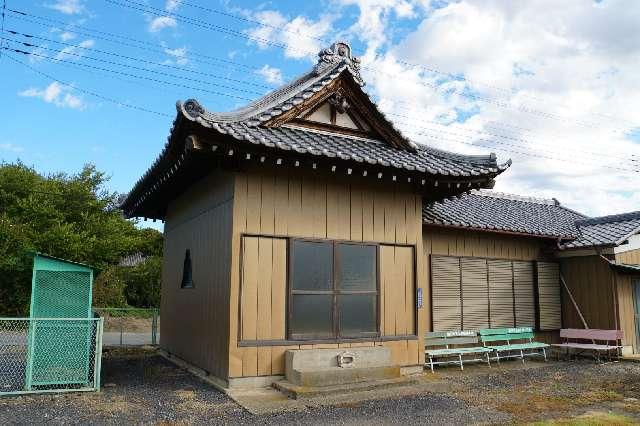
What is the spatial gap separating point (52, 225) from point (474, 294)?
19.8 metres

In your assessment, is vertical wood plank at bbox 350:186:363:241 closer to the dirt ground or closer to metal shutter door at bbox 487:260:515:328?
the dirt ground

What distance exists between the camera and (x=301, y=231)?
852 cm

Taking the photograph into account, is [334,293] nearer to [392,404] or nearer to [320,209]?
[320,209]

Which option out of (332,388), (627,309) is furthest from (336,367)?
(627,309)

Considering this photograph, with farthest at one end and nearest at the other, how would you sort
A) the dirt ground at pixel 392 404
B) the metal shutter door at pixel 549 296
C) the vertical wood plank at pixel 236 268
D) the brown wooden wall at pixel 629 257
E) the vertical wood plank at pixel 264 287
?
the metal shutter door at pixel 549 296 < the brown wooden wall at pixel 629 257 < the vertical wood plank at pixel 264 287 < the vertical wood plank at pixel 236 268 < the dirt ground at pixel 392 404

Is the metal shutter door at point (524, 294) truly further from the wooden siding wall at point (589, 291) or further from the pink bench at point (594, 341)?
the wooden siding wall at point (589, 291)

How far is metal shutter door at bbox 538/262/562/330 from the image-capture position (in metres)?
12.6

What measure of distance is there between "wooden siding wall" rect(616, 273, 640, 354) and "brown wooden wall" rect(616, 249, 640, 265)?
33cm

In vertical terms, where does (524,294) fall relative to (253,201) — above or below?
below

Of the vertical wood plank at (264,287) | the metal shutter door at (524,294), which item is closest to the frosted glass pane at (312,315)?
the vertical wood plank at (264,287)

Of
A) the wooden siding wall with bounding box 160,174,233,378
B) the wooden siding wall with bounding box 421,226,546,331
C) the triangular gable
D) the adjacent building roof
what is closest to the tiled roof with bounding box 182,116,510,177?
the adjacent building roof

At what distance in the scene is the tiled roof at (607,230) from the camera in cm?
1198

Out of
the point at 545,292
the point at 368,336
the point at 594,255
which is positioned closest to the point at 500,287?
the point at 545,292

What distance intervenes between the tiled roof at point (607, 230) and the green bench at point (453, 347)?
3497 millimetres
